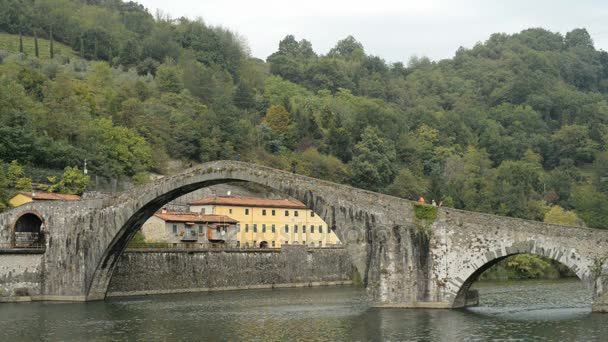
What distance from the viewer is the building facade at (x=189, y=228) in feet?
227

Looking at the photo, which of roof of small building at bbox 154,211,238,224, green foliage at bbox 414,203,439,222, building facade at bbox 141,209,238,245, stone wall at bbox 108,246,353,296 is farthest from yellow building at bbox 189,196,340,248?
green foliage at bbox 414,203,439,222

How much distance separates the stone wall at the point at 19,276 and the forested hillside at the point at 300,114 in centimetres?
1663

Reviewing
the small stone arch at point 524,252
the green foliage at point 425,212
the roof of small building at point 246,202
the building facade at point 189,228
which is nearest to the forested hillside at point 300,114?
the roof of small building at point 246,202

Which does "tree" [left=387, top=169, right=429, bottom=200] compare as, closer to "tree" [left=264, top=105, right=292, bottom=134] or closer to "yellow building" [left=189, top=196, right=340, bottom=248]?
"tree" [left=264, top=105, right=292, bottom=134]

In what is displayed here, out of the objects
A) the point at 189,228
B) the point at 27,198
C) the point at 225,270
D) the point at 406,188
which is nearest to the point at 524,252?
the point at 225,270

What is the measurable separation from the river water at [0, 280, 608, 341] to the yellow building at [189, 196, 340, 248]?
999 inches

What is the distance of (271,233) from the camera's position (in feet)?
272

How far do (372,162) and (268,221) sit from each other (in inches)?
1164

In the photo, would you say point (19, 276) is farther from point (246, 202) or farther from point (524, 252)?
point (246, 202)

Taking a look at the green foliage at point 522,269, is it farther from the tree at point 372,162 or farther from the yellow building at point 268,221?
the tree at point 372,162

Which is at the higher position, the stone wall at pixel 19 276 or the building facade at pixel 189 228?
the building facade at pixel 189 228

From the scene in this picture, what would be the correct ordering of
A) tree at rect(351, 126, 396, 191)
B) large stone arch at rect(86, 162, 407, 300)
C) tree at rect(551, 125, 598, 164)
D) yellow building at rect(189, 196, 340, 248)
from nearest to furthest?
large stone arch at rect(86, 162, 407, 300) → yellow building at rect(189, 196, 340, 248) → tree at rect(351, 126, 396, 191) → tree at rect(551, 125, 598, 164)

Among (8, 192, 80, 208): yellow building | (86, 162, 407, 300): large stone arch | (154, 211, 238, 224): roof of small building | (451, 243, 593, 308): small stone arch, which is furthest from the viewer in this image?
(154, 211, 238, 224): roof of small building

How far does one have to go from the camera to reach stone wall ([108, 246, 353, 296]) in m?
56.5
